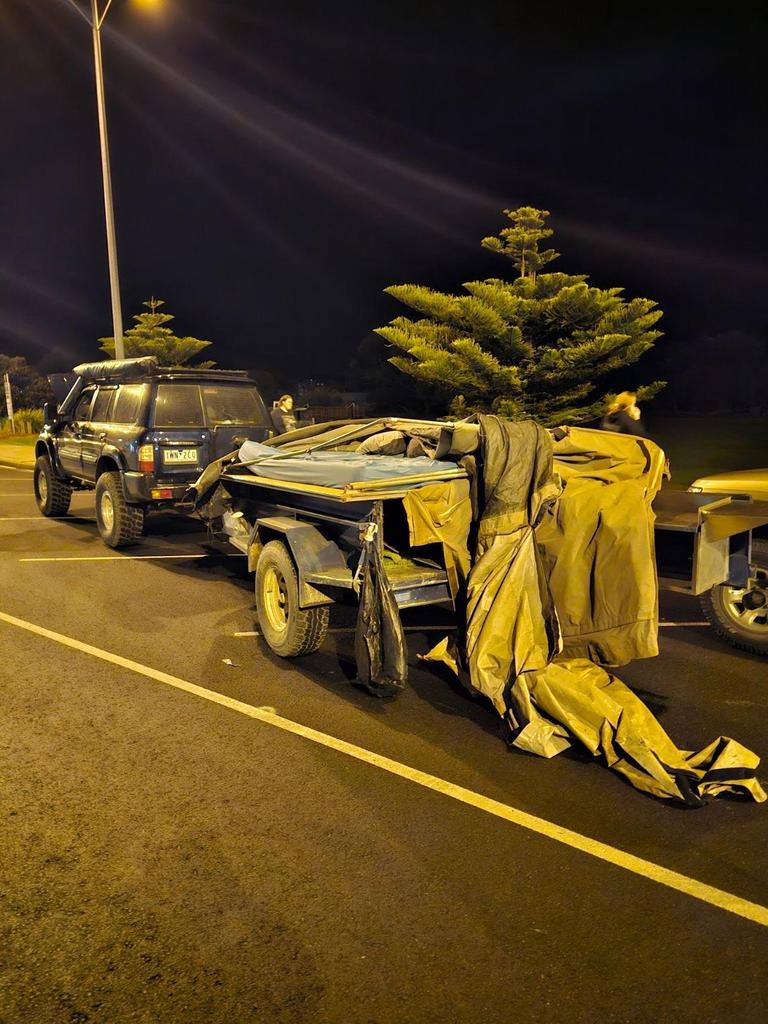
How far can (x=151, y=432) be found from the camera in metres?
9.47

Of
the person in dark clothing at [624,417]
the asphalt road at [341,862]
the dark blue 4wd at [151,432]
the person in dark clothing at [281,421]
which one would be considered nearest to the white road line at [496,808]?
the asphalt road at [341,862]

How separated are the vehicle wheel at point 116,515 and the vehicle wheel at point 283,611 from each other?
13.0ft

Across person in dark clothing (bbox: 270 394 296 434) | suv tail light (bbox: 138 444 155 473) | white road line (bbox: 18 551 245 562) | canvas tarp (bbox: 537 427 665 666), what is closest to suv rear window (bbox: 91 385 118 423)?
suv tail light (bbox: 138 444 155 473)

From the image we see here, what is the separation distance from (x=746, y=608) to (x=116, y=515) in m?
7.10

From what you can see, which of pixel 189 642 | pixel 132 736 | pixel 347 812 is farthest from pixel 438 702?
pixel 189 642

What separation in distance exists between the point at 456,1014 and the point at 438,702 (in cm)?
273

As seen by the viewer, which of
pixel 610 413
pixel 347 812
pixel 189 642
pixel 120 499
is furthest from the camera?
pixel 120 499

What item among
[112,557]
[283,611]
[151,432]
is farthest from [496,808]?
[112,557]

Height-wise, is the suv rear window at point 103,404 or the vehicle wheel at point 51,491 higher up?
the suv rear window at point 103,404

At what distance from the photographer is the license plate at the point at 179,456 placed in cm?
947

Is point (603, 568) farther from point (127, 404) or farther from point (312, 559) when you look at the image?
point (127, 404)

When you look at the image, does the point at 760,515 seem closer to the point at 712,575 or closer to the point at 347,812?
the point at 712,575

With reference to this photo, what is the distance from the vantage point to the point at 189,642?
658 cm

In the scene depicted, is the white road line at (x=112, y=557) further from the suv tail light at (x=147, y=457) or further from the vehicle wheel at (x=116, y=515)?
the suv tail light at (x=147, y=457)
